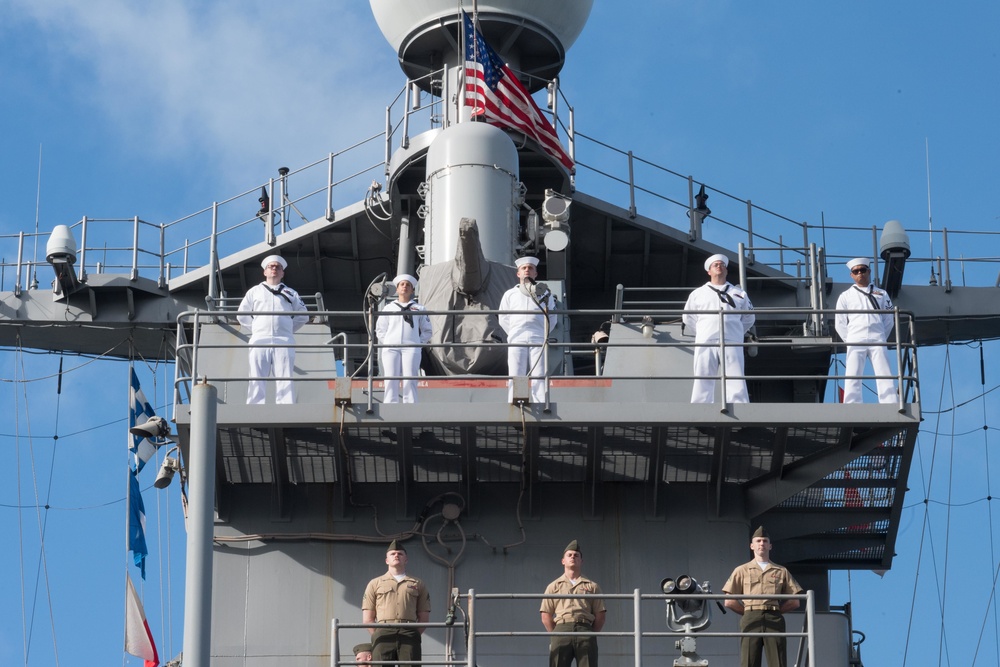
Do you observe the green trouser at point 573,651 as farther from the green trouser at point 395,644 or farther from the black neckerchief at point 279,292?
the black neckerchief at point 279,292

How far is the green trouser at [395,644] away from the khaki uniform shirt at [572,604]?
3.66 feet

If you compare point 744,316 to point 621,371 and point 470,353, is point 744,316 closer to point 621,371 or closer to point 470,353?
point 621,371

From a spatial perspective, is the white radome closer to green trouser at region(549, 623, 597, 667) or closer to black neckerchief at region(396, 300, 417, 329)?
black neckerchief at region(396, 300, 417, 329)

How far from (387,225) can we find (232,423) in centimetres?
836

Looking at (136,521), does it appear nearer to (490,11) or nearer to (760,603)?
(490,11)

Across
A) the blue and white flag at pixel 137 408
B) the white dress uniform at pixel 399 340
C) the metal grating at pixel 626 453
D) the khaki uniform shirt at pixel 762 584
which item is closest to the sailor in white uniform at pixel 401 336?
the white dress uniform at pixel 399 340

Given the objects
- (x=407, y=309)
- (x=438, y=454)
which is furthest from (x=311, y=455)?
(x=407, y=309)

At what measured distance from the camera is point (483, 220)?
21547 mm

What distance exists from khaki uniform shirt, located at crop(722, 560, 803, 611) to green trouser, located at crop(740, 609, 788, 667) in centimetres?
7

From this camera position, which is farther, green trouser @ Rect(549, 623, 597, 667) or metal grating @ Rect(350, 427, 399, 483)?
metal grating @ Rect(350, 427, 399, 483)

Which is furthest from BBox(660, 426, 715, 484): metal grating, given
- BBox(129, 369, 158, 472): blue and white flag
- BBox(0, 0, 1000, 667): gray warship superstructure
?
BBox(129, 369, 158, 472): blue and white flag

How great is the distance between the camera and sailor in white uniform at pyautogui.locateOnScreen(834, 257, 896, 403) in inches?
724

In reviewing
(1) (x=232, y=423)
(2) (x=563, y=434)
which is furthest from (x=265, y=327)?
(2) (x=563, y=434)

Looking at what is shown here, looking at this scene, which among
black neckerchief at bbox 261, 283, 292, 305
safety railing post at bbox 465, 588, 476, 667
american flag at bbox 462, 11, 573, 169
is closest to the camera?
safety railing post at bbox 465, 588, 476, 667
